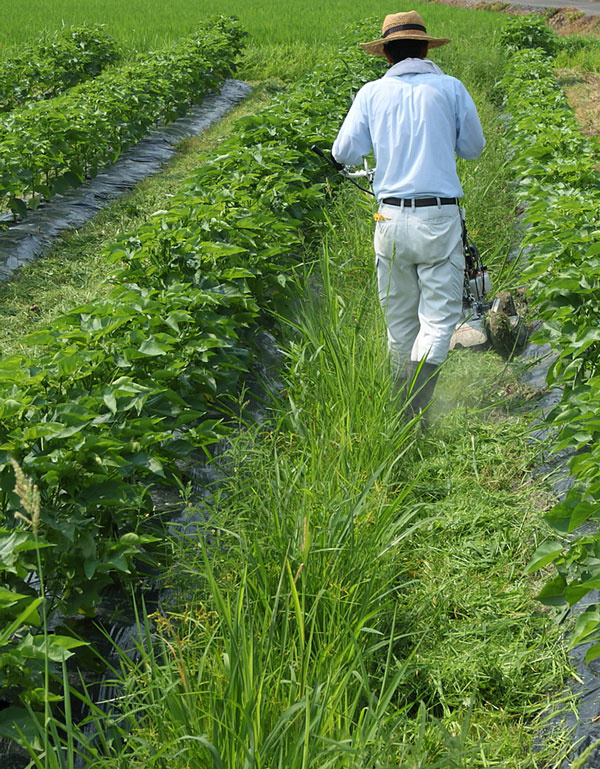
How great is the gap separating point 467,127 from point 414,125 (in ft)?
1.05

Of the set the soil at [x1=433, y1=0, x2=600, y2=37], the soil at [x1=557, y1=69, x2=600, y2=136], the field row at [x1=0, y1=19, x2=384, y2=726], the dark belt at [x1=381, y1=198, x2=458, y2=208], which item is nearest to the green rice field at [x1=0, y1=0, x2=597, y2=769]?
the field row at [x1=0, y1=19, x2=384, y2=726]

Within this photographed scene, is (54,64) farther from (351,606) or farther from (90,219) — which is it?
(351,606)

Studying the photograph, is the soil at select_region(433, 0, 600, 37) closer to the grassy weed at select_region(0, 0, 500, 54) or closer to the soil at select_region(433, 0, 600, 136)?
the soil at select_region(433, 0, 600, 136)

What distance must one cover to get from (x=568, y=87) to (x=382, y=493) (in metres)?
11.9

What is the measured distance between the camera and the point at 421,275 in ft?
13.9

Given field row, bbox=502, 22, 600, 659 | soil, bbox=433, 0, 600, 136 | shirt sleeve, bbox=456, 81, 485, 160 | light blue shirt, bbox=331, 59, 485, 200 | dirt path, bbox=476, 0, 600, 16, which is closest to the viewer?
field row, bbox=502, 22, 600, 659

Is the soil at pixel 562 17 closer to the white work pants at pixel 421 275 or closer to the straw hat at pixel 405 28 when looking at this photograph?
the straw hat at pixel 405 28

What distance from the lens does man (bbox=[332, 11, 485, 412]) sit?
4.04 metres

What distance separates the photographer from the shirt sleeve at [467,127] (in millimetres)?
4137

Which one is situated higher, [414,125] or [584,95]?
[414,125]

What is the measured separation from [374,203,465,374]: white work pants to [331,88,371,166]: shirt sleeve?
30 cm

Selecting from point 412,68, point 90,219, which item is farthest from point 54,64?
point 412,68

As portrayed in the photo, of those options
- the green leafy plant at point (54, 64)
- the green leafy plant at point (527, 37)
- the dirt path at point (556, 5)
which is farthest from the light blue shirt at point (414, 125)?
the dirt path at point (556, 5)

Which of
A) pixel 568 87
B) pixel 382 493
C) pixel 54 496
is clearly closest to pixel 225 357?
pixel 382 493
